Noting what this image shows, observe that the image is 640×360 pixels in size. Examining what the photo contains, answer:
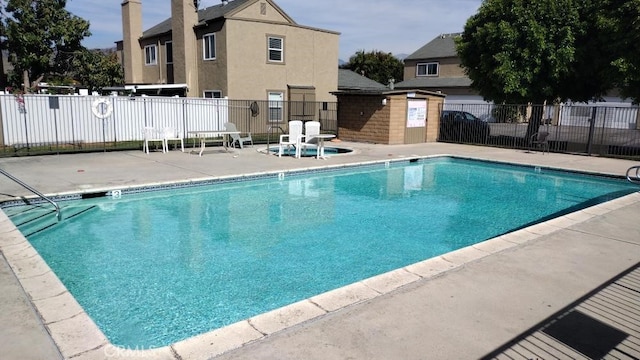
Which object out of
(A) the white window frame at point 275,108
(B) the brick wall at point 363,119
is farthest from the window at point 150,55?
(B) the brick wall at point 363,119

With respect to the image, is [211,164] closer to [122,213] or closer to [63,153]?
[122,213]

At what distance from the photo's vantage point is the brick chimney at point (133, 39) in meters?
28.3

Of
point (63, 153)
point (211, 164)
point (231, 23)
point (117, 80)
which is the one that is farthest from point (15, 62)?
point (211, 164)

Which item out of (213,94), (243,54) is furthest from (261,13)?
(213,94)

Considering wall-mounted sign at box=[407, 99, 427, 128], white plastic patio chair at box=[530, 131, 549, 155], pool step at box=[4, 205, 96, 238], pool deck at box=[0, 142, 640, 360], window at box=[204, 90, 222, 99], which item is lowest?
pool step at box=[4, 205, 96, 238]

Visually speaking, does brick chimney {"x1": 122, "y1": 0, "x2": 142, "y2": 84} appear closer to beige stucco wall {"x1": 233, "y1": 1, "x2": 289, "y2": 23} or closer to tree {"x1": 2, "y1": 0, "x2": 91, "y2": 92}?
tree {"x1": 2, "y1": 0, "x2": 91, "y2": 92}

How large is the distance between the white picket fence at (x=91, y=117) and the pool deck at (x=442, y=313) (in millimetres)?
11785

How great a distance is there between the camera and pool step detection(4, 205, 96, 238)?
6910 mm

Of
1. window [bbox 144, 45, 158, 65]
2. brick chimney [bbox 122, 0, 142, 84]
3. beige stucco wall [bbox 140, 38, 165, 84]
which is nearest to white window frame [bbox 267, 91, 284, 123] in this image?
beige stucco wall [bbox 140, 38, 165, 84]

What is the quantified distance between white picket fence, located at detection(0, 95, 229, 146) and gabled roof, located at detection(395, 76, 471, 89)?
22.9m

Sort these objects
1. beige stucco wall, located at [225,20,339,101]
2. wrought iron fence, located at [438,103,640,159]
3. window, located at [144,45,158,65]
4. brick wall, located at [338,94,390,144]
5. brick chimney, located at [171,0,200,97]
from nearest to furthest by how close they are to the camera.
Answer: wrought iron fence, located at [438,103,640,159] < brick wall, located at [338,94,390,144] < beige stucco wall, located at [225,20,339,101] < brick chimney, located at [171,0,200,97] < window, located at [144,45,158,65]

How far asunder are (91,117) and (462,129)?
16.0 meters

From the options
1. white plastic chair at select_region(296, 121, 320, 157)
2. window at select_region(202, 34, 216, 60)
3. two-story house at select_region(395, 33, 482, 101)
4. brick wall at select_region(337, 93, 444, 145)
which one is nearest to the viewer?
white plastic chair at select_region(296, 121, 320, 157)

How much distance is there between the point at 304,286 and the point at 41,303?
8.88 feet
